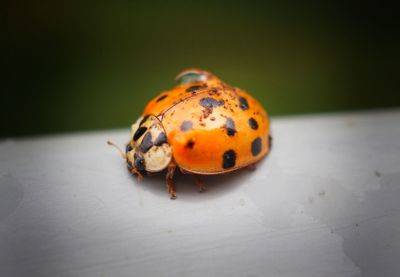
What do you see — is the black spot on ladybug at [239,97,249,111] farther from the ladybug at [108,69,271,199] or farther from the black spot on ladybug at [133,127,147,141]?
the black spot on ladybug at [133,127,147,141]

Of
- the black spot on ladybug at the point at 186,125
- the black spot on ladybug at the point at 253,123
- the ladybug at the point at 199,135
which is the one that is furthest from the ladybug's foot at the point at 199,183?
the black spot on ladybug at the point at 253,123

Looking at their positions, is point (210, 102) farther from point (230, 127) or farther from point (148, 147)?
point (148, 147)

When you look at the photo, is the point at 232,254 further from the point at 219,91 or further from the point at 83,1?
the point at 83,1

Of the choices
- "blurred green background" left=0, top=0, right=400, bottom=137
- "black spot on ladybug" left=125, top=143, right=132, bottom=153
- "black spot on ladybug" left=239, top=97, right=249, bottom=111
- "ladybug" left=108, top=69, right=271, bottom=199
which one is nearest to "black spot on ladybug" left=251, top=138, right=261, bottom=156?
"ladybug" left=108, top=69, right=271, bottom=199

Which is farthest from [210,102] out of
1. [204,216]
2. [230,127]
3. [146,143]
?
[204,216]

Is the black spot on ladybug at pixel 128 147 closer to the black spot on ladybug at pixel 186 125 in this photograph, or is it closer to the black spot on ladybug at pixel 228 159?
the black spot on ladybug at pixel 186 125
